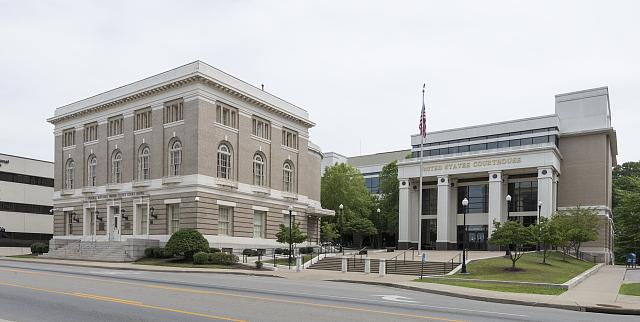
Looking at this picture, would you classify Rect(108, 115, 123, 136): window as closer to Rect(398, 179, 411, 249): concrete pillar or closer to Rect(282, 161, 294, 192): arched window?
Rect(282, 161, 294, 192): arched window

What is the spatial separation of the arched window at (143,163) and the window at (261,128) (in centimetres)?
986

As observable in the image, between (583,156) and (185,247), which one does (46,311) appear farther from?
(583,156)

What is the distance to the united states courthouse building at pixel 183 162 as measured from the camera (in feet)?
154

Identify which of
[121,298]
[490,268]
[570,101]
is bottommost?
[490,268]

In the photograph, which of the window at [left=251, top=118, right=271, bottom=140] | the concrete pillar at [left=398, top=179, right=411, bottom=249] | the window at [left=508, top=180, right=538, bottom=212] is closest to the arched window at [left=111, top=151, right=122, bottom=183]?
the window at [left=251, top=118, right=271, bottom=140]

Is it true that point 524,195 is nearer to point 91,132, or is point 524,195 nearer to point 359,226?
point 359,226

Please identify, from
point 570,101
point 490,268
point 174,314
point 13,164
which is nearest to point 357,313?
point 174,314

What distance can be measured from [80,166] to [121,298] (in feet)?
151

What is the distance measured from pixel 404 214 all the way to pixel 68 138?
40874mm

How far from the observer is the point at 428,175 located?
234ft

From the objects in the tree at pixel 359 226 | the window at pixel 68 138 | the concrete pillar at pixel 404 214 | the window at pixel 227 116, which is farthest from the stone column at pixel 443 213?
the window at pixel 68 138

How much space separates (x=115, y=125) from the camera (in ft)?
179

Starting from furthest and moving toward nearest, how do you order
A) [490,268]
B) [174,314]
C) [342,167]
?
[342,167] < [490,268] < [174,314]

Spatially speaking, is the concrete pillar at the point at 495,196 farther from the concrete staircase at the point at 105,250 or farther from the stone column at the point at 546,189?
the concrete staircase at the point at 105,250
